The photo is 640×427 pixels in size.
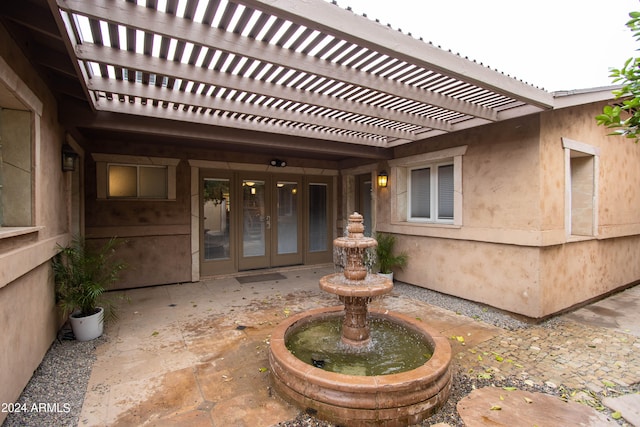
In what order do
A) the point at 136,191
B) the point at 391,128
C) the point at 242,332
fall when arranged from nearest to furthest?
the point at 242,332
the point at 391,128
the point at 136,191

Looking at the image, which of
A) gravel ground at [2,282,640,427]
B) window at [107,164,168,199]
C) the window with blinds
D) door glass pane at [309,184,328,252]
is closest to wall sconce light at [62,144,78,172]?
window at [107,164,168,199]

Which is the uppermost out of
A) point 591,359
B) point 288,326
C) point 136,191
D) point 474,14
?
point 474,14

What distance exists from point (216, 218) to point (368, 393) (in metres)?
5.14

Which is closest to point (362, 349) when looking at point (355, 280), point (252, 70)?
point (355, 280)

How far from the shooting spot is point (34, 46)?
8.97 ft

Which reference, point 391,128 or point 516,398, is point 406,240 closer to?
point 391,128

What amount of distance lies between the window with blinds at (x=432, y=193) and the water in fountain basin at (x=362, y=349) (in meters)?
2.70

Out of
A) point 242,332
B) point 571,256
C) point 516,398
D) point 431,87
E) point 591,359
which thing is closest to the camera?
point 516,398

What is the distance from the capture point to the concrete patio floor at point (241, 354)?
2.38 metres

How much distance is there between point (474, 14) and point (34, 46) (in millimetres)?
8784

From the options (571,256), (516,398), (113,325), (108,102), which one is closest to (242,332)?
(113,325)

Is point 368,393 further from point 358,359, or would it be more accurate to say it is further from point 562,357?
point 562,357

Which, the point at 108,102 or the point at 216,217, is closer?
the point at 108,102

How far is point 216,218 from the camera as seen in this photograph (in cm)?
650
